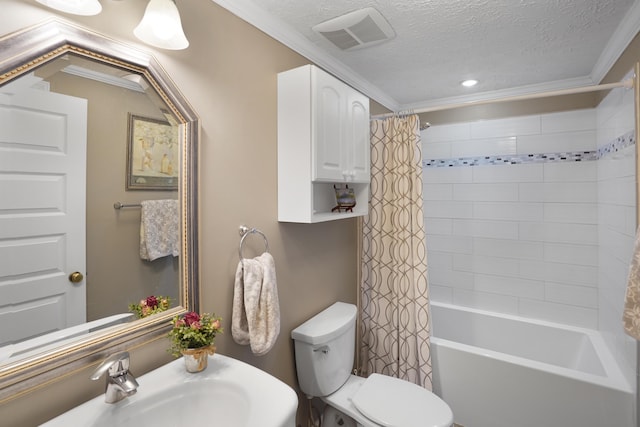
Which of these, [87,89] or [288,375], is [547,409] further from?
[87,89]

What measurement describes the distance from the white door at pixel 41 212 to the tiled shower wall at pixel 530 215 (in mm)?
2740

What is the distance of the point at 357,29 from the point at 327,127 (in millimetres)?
547

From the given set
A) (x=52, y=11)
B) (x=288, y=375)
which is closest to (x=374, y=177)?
(x=288, y=375)

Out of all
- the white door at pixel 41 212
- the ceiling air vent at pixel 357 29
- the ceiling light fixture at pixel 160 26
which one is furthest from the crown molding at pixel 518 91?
the white door at pixel 41 212

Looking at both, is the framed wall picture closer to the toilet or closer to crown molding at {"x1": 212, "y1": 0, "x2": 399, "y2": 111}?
crown molding at {"x1": 212, "y1": 0, "x2": 399, "y2": 111}

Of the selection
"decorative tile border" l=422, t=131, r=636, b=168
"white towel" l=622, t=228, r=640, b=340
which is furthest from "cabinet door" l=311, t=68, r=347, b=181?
"decorative tile border" l=422, t=131, r=636, b=168

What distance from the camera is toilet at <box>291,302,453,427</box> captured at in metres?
1.55

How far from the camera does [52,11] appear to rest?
91 centimetres

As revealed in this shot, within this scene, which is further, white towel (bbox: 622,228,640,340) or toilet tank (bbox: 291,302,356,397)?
toilet tank (bbox: 291,302,356,397)

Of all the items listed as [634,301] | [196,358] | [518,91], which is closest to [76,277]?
[196,358]

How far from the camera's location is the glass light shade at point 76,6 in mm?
882

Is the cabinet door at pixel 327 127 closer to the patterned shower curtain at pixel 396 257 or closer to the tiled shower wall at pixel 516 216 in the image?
the patterned shower curtain at pixel 396 257

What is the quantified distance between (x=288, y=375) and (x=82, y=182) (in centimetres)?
138

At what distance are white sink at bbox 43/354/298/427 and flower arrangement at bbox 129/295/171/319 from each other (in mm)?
198
